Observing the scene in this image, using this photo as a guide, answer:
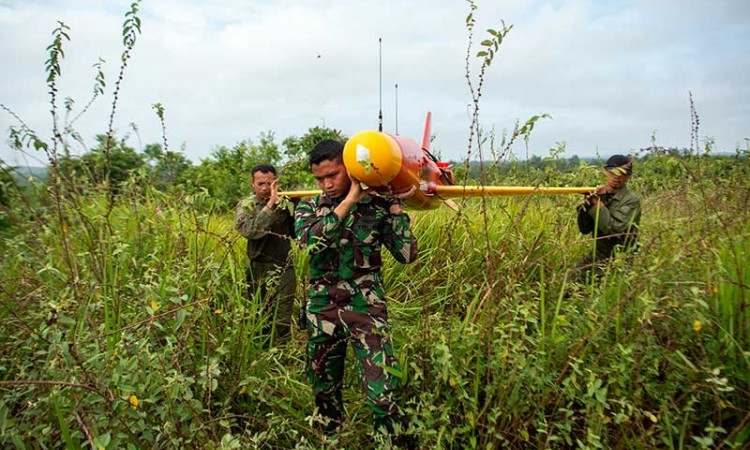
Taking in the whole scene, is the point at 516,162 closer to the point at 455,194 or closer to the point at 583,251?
the point at 583,251

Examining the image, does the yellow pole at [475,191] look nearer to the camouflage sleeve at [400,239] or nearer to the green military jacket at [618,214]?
the camouflage sleeve at [400,239]

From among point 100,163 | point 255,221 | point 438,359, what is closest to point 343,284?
point 438,359

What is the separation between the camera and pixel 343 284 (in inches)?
104

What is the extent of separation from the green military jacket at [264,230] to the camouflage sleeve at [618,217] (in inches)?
96.9

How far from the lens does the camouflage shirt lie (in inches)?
103

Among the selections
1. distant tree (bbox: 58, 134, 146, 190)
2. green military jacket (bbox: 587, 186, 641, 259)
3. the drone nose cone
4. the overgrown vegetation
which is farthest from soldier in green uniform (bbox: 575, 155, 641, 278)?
distant tree (bbox: 58, 134, 146, 190)

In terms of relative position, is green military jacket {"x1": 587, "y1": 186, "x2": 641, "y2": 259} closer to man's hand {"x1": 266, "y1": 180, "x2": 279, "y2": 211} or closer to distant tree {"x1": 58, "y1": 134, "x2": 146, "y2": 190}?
man's hand {"x1": 266, "y1": 180, "x2": 279, "y2": 211}

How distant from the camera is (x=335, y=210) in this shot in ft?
8.37

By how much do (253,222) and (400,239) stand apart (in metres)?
1.43

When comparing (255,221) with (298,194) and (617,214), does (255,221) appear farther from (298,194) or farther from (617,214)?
(617,214)

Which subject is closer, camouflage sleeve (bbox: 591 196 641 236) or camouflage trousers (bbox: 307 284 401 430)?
camouflage trousers (bbox: 307 284 401 430)

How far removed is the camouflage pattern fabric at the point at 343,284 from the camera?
2.55 m

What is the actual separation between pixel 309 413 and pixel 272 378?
283 mm

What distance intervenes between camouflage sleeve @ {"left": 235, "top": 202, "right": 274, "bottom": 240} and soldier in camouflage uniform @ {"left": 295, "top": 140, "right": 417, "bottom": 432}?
868 mm
